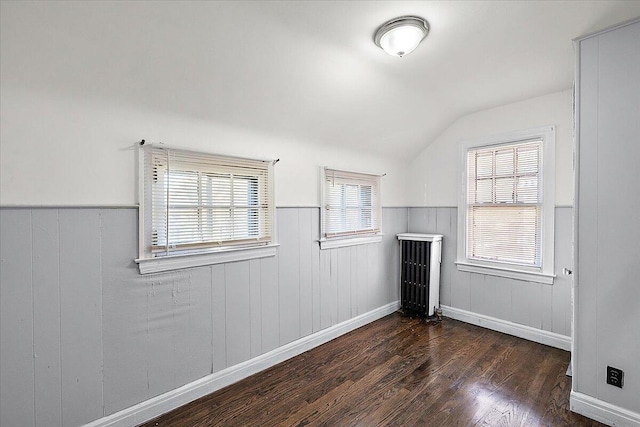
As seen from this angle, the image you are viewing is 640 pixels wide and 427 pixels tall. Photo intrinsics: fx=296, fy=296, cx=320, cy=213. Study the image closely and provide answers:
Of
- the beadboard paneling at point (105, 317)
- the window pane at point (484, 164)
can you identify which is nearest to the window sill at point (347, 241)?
the beadboard paneling at point (105, 317)

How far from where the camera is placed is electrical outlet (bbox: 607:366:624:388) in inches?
75.6

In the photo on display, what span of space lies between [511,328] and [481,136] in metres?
2.20

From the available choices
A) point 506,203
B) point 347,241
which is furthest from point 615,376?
point 347,241

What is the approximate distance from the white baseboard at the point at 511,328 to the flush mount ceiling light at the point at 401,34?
308 centimetres

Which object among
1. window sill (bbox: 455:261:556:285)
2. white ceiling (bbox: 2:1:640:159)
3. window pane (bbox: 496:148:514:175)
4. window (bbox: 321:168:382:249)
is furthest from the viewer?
window pane (bbox: 496:148:514:175)

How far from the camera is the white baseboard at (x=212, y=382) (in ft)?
6.24

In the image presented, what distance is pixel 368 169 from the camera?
3664 millimetres

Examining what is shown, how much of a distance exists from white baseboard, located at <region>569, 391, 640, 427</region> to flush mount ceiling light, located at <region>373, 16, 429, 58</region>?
2.66 meters

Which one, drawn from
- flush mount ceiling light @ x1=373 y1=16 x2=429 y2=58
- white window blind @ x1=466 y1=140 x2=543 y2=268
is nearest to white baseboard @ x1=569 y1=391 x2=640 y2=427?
white window blind @ x1=466 y1=140 x2=543 y2=268

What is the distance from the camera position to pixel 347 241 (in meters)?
3.37

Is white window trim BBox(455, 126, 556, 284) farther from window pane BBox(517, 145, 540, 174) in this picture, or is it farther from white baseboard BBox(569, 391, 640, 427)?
white baseboard BBox(569, 391, 640, 427)

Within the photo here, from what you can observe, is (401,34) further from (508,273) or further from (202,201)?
(508,273)

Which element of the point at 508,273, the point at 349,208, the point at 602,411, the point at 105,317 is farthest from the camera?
the point at 349,208

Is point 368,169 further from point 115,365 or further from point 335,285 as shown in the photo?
point 115,365
